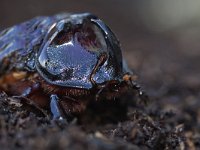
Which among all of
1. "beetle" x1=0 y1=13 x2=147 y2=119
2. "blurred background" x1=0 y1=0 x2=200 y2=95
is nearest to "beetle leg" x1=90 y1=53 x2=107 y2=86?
"beetle" x1=0 y1=13 x2=147 y2=119

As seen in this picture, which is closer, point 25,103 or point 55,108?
point 55,108

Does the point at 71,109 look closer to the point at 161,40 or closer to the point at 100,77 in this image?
the point at 100,77

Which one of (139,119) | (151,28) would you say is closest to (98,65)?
(139,119)

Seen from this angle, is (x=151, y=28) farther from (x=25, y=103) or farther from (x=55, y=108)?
(x=55, y=108)

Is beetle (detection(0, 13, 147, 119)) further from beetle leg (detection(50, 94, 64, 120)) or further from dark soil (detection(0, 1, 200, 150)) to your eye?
dark soil (detection(0, 1, 200, 150))

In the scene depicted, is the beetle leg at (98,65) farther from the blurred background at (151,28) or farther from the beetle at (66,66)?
the blurred background at (151,28)
